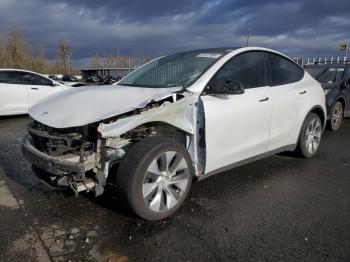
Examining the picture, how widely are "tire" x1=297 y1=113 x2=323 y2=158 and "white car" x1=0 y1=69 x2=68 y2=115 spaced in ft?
25.1

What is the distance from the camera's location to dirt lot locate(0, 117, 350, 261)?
271 centimetres

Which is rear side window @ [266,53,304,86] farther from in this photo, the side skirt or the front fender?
the front fender

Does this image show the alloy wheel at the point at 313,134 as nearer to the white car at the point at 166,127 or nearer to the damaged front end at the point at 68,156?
the white car at the point at 166,127

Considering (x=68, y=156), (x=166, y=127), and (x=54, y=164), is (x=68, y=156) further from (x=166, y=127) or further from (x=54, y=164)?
(x=166, y=127)

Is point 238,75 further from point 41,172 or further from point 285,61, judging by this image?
point 41,172

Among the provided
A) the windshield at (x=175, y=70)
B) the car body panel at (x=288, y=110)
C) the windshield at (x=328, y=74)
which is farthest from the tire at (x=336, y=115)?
the windshield at (x=175, y=70)

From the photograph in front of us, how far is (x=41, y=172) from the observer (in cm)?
330

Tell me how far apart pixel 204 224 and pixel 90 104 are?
1567 mm

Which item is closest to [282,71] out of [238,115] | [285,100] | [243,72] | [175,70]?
[285,100]

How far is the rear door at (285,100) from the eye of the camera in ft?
14.2

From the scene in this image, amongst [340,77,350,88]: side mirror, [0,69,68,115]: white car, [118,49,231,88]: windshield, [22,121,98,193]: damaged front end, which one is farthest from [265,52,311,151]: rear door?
[0,69,68,115]: white car

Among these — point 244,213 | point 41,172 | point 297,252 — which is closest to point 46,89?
point 41,172

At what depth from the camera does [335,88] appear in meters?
7.68

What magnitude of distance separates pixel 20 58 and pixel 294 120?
4664 cm
